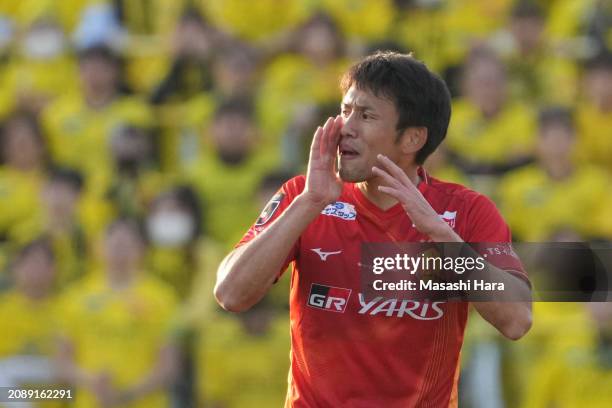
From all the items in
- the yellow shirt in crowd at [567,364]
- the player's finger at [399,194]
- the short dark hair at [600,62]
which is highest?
the player's finger at [399,194]

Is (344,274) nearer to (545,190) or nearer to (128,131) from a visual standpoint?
(545,190)

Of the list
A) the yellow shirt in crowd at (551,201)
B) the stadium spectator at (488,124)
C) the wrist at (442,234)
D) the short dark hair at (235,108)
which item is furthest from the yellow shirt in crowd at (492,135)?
the wrist at (442,234)

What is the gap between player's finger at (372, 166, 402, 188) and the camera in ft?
14.0

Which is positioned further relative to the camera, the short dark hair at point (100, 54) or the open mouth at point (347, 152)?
the short dark hair at point (100, 54)

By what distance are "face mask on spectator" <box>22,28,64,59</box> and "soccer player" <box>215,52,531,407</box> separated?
6650 millimetres

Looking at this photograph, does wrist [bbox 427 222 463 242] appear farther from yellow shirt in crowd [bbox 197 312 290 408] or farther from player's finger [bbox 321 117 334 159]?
yellow shirt in crowd [bbox 197 312 290 408]

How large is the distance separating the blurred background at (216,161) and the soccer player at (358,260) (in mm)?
3029

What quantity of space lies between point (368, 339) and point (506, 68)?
5783 millimetres

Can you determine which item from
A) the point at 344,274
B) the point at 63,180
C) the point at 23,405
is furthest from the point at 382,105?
the point at 63,180

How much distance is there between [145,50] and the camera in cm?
1066

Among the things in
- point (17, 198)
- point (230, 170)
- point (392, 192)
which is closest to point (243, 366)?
point (230, 170)

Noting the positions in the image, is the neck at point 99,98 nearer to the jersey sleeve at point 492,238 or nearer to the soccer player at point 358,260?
the soccer player at point 358,260

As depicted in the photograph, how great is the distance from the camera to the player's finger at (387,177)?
4266 mm

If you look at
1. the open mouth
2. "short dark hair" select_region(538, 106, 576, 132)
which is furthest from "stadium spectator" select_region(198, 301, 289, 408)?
the open mouth
